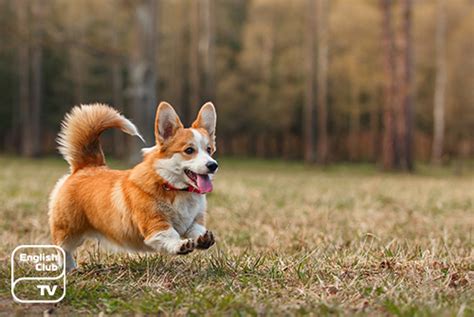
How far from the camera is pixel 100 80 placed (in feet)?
Answer: 109

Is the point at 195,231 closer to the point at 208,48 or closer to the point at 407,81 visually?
the point at 407,81

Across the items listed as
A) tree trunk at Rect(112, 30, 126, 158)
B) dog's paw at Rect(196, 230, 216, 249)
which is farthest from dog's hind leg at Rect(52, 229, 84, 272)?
tree trunk at Rect(112, 30, 126, 158)

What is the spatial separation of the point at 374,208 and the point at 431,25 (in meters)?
24.3

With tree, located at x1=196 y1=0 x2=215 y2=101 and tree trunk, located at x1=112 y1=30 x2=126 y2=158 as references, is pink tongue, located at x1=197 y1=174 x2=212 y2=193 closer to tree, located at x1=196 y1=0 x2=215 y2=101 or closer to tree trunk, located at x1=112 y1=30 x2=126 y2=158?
tree, located at x1=196 y1=0 x2=215 y2=101

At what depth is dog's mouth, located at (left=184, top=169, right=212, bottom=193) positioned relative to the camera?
10.8 ft

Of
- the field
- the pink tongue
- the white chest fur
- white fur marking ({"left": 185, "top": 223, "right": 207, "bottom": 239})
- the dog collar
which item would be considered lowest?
the field

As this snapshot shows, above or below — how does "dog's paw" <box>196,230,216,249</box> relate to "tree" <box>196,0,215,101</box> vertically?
below

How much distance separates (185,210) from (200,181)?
19 centimetres

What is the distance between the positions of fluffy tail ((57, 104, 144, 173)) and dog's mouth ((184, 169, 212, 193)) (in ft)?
2.34

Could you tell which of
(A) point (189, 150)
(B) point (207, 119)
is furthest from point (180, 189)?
(B) point (207, 119)

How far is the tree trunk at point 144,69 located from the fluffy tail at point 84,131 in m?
7.50

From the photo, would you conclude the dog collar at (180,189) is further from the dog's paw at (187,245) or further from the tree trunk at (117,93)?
the tree trunk at (117,93)

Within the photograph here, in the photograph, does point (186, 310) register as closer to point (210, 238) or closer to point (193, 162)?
point (210, 238)

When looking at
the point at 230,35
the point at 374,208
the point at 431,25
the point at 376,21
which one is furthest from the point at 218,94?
the point at 374,208
